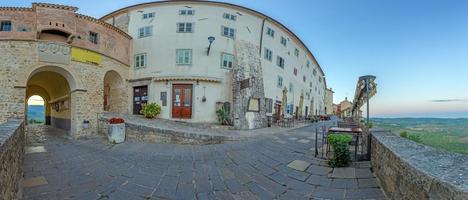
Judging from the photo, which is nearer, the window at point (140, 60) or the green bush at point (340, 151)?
the green bush at point (340, 151)

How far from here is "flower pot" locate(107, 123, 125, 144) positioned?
33.7 feet

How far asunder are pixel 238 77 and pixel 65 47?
9647 millimetres

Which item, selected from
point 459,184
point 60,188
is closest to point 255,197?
point 459,184

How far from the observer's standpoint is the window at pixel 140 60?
16.2 meters

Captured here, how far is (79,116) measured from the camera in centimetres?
1191

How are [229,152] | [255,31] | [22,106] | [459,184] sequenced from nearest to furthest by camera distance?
[459,184] → [229,152] → [22,106] → [255,31]

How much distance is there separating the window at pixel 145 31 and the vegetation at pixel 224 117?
7.68m

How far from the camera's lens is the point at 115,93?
1628 cm

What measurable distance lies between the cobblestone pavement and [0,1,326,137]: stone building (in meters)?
5.28

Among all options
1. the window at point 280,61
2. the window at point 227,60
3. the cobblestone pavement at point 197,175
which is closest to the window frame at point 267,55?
the window at point 280,61

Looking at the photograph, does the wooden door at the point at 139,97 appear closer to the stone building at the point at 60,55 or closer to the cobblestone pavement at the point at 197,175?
the stone building at the point at 60,55

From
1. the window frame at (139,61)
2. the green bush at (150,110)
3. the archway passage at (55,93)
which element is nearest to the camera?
the archway passage at (55,93)

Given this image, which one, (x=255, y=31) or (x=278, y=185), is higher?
(x=255, y=31)

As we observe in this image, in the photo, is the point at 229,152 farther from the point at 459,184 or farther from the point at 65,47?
the point at 65,47
